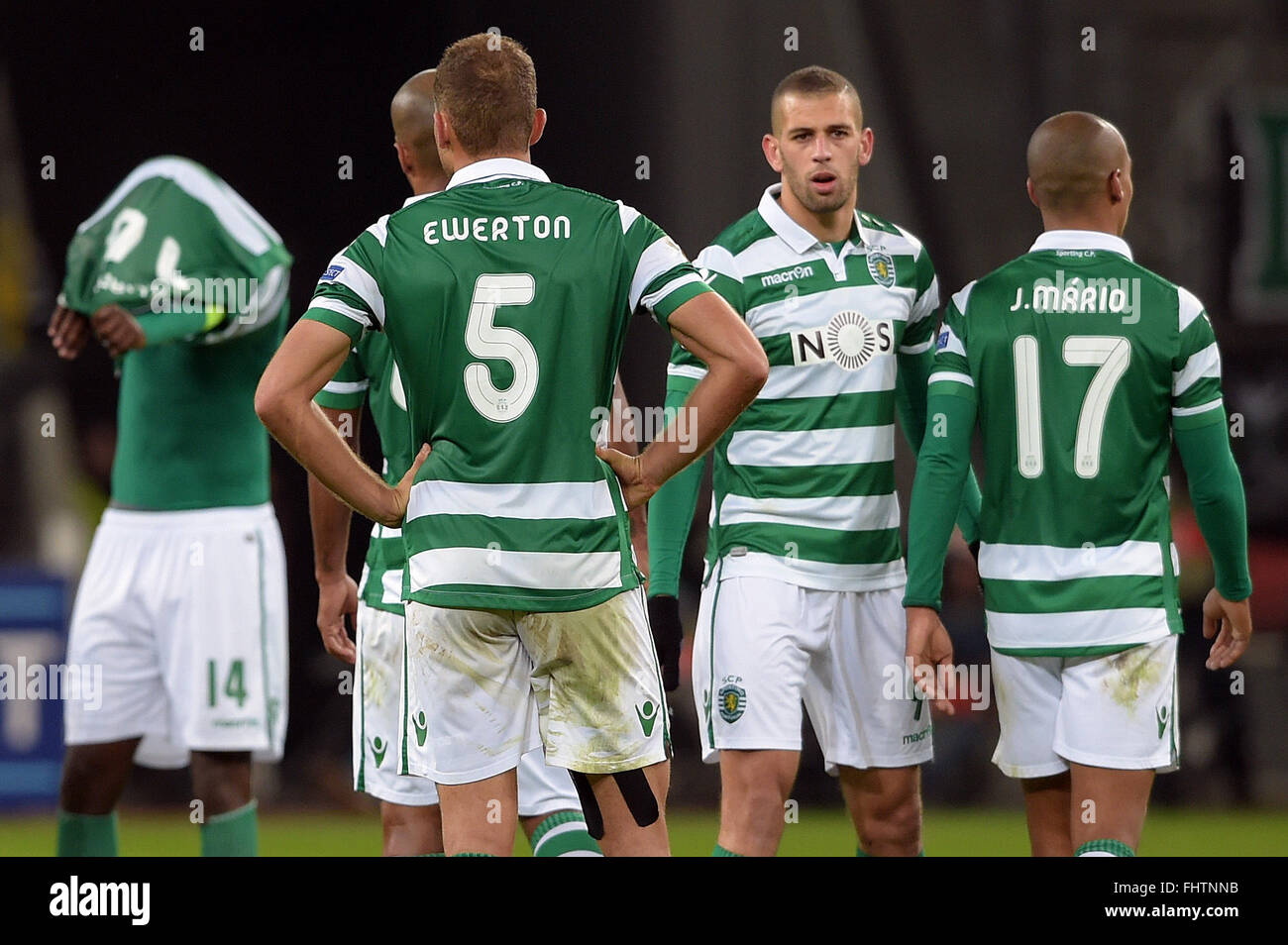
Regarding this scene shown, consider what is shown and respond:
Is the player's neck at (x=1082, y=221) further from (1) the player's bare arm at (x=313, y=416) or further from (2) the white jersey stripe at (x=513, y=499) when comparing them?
(1) the player's bare arm at (x=313, y=416)

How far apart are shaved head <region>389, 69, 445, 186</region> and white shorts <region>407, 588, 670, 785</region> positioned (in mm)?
1307

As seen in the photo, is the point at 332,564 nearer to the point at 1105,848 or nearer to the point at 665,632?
the point at 665,632

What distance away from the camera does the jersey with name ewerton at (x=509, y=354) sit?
336cm

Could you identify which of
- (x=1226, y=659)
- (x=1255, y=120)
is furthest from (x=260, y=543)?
(x=1255, y=120)

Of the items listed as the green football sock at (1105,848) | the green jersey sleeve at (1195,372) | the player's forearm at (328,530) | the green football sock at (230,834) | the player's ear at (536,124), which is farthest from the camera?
the green football sock at (230,834)

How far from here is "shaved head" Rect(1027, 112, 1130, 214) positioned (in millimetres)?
4016

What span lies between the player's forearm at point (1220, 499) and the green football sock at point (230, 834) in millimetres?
2583

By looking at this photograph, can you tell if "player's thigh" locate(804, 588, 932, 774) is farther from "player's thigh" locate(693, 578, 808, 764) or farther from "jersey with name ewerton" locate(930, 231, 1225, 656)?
"jersey with name ewerton" locate(930, 231, 1225, 656)

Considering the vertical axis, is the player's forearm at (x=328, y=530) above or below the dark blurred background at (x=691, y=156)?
below

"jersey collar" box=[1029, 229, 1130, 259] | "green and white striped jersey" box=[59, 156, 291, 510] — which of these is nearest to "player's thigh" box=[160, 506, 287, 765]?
"green and white striped jersey" box=[59, 156, 291, 510]

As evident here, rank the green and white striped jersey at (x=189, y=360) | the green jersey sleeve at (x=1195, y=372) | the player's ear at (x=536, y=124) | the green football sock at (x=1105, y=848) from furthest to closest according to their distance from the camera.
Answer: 1. the green and white striped jersey at (x=189, y=360)
2. the green jersey sleeve at (x=1195, y=372)
3. the green football sock at (x=1105, y=848)
4. the player's ear at (x=536, y=124)

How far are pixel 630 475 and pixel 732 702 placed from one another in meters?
0.88

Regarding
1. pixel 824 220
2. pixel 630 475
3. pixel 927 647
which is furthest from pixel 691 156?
pixel 630 475

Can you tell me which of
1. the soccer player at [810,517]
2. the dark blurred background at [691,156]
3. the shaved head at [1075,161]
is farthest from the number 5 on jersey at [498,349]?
the dark blurred background at [691,156]
